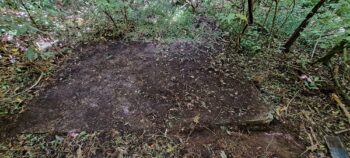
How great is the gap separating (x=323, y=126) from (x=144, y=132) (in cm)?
196

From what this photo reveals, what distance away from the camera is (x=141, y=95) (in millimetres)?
2836

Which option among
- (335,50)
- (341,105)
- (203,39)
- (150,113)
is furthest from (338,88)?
(150,113)

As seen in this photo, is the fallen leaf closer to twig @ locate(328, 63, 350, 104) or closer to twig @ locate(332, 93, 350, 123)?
twig @ locate(332, 93, 350, 123)

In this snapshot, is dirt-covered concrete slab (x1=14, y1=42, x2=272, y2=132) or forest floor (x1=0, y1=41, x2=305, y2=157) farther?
dirt-covered concrete slab (x1=14, y1=42, x2=272, y2=132)

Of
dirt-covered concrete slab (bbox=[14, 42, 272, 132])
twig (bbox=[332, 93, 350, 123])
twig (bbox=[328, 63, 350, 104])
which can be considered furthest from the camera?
twig (bbox=[328, 63, 350, 104])

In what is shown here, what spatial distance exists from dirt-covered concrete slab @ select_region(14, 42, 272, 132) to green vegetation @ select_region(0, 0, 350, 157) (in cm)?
20

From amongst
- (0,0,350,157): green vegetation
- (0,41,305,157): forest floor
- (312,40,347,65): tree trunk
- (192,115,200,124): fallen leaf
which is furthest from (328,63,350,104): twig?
(192,115,200,124): fallen leaf

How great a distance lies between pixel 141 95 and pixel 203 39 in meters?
1.64

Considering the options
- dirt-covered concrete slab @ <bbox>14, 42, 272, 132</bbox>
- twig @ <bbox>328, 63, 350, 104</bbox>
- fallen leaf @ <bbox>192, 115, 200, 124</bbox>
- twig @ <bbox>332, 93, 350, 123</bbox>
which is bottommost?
twig @ <bbox>332, 93, 350, 123</bbox>

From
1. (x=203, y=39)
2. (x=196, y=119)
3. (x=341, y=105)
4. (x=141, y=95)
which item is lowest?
(x=341, y=105)

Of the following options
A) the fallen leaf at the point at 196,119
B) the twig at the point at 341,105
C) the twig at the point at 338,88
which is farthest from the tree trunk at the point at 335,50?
the fallen leaf at the point at 196,119

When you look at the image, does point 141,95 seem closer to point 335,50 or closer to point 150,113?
point 150,113

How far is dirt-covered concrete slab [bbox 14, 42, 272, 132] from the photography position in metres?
2.51

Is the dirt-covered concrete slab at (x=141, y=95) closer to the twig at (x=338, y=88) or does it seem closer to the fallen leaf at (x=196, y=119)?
the fallen leaf at (x=196, y=119)
